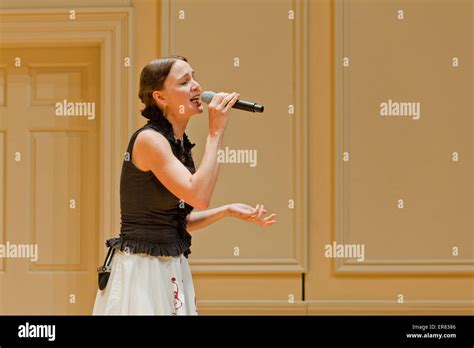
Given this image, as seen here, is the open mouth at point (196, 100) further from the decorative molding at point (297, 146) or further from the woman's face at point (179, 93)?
the decorative molding at point (297, 146)

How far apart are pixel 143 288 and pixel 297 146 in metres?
1.81

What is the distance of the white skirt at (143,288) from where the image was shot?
2.15 m

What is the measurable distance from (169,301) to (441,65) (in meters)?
2.28

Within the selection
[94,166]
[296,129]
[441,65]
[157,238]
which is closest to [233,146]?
[296,129]

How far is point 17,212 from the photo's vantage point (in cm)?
396

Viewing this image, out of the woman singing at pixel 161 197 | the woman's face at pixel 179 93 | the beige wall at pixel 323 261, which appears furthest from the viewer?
the beige wall at pixel 323 261

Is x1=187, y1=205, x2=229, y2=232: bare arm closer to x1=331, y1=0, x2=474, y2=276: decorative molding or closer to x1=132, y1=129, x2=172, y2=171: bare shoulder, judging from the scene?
x1=132, y1=129, x2=172, y2=171: bare shoulder

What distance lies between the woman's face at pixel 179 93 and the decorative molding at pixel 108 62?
1.51 m

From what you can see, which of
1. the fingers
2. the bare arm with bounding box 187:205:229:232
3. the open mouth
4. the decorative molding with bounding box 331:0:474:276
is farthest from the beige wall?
the fingers

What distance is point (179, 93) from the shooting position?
2.29 m

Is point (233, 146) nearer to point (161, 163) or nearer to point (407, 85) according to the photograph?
point (407, 85)

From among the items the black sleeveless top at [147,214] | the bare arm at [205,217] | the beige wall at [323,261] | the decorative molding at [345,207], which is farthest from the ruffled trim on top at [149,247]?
the decorative molding at [345,207]

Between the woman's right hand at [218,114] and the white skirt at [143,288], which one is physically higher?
the woman's right hand at [218,114]

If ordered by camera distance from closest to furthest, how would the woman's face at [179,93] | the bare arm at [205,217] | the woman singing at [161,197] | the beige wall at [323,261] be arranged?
1. the woman singing at [161,197]
2. the woman's face at [179,93]
3. the bare arm at [205,217]
4. the beige wall at [323,261]
